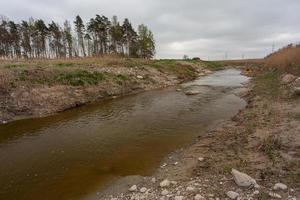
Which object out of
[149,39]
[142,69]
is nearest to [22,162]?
[142,69]

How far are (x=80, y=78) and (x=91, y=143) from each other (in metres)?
12.1

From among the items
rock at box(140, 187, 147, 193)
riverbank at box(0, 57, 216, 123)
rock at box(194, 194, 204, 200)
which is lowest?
rock at box(140, 187, 147, 193)

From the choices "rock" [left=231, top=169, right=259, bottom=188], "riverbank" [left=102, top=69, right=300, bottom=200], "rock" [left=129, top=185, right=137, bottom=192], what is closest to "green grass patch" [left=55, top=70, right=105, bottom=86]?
"riverbank" [left=102, top=69, right=300, bottom=200]

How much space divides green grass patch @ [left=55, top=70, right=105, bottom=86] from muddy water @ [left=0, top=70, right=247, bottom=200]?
4.06m

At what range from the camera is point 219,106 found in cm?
1619

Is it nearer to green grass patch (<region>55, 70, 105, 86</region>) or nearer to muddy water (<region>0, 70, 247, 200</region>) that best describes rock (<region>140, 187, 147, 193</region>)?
muddy water (<region>0, 70, 247, 200</region>)

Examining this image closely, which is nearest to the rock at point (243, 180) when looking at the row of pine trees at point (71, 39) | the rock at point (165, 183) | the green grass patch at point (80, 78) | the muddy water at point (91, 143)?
the rock at point (165, 183)

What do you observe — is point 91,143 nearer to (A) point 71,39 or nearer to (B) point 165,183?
(B) point 165,183

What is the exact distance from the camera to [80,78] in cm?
2098

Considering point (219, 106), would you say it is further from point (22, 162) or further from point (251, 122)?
point (22, 162)

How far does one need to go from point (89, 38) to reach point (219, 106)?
5129 cm

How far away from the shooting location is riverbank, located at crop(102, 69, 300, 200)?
A: 550 centimetres

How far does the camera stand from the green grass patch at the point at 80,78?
65.1ft

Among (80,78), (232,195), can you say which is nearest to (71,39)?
(80,78)
